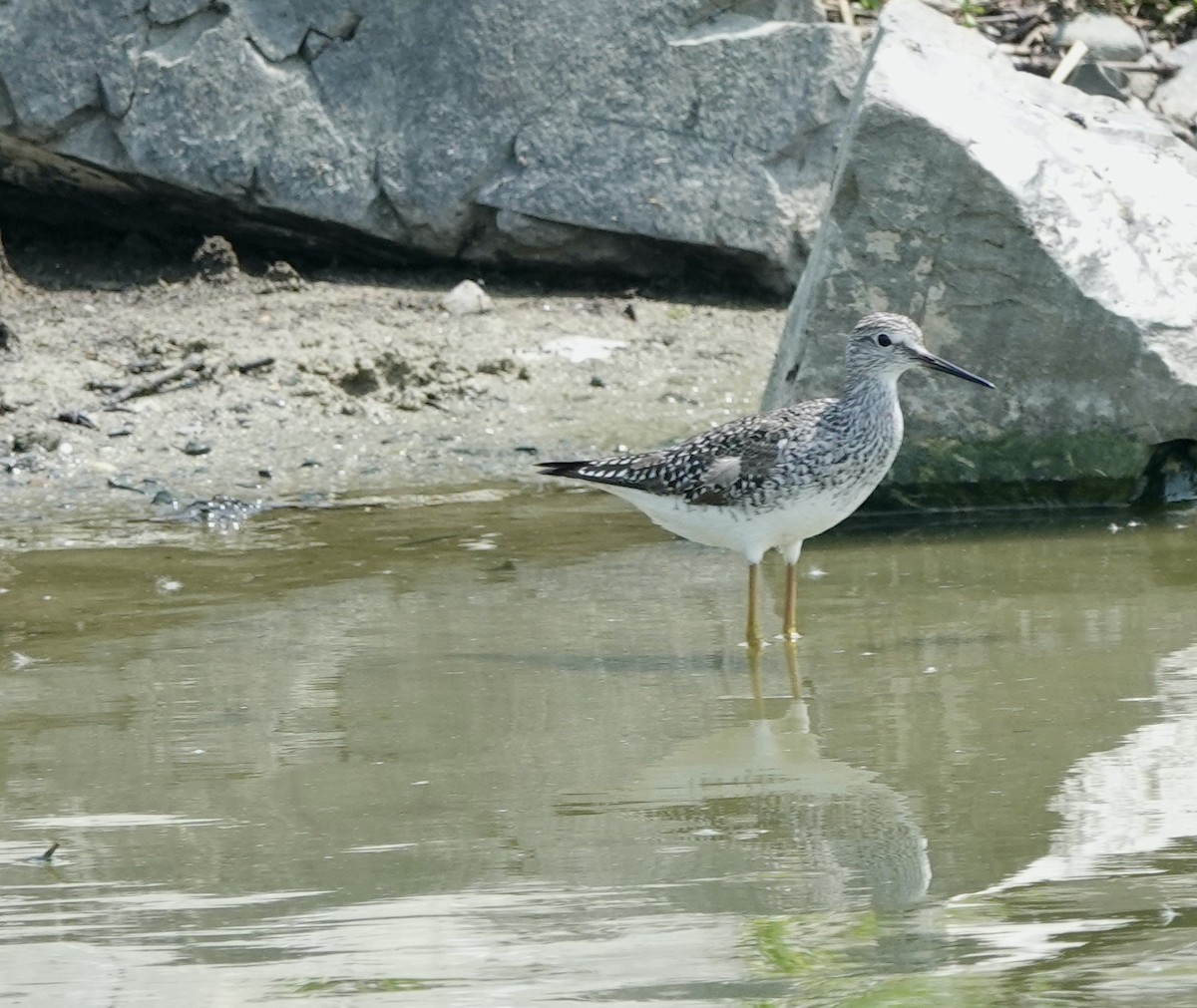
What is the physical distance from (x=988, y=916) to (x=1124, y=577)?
323 cm

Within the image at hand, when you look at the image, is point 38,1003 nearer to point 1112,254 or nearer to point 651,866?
point 651,866

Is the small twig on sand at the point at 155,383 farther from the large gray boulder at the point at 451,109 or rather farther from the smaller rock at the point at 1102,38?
the smaller rock at the point at 1102,38

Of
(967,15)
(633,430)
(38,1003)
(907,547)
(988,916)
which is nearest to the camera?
(38,1003)

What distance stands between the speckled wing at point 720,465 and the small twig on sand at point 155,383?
268 centimetres

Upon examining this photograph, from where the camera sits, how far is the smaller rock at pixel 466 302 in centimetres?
990

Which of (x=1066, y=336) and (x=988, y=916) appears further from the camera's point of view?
(x=1066, y=336)

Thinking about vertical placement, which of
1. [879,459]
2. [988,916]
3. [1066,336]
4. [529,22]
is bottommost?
[988,916]

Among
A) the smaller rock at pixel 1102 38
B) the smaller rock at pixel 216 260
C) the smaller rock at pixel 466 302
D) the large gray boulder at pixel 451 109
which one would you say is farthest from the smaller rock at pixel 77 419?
the smaller rock at pixel 1102 38

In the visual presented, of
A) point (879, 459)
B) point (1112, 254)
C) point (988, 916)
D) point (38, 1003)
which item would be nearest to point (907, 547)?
point (879, 459)

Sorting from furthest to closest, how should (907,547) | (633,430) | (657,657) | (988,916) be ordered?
(633,430) < (907,547) < (657,657) < (988,916)

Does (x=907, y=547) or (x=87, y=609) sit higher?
(x=907, y=547)

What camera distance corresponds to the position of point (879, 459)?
7.09m

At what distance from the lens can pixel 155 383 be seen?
9.18 meters

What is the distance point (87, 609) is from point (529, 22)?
4.24m
